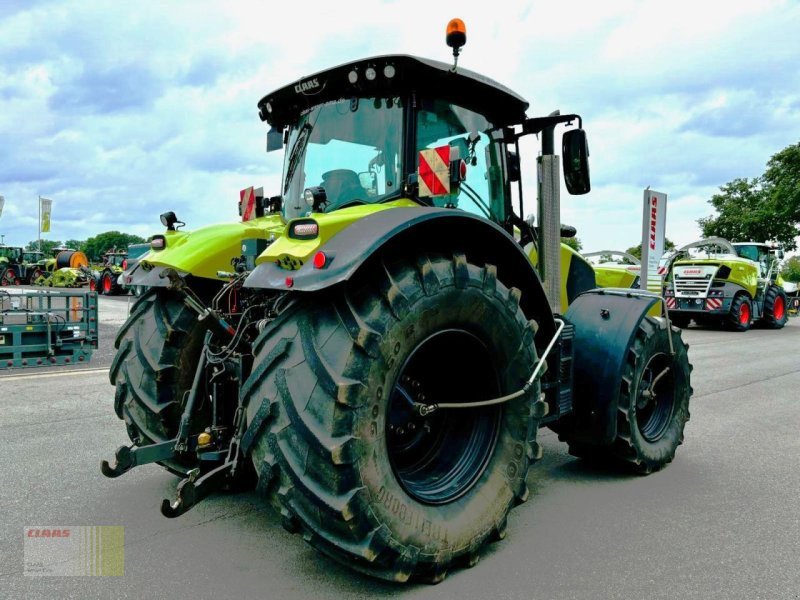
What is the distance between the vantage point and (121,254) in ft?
115

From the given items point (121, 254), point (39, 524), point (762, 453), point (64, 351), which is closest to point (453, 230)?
point (39, 524)

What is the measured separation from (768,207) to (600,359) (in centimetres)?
3651

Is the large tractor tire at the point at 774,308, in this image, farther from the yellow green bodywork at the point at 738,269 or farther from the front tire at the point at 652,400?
the front tire at the point at 652,400

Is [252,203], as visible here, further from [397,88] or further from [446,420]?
[446,420]

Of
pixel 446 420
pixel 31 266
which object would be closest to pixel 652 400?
pixel 446 420

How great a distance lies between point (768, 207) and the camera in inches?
1355

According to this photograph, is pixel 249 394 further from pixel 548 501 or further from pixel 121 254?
pixel 121 254

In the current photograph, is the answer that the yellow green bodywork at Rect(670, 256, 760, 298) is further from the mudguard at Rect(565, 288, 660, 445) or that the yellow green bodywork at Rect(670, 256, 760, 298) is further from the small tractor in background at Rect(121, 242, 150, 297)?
the mudguard at Rect(565, 288, 660, 445)

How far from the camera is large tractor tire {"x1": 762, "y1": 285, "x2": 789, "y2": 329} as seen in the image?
62.0 feet

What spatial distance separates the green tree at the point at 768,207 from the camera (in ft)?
110

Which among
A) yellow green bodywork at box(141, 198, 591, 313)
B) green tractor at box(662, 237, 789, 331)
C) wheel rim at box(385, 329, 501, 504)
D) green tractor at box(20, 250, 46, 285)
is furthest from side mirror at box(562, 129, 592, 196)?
green tractor at box(20, 250, 46, 285)

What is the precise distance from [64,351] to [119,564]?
774 cm

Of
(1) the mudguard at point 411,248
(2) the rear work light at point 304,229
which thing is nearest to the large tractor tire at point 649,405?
(1) the mudguard at point 411,248

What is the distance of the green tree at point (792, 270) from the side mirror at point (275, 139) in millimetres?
55413
